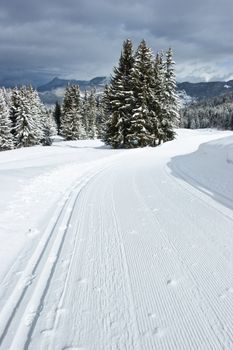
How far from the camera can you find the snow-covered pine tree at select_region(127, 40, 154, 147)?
32.0 metres

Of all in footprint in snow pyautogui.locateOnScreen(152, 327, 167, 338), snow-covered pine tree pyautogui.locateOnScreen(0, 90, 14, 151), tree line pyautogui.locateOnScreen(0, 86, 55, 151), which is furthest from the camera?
tree line pyautogui.locateOnScreen(0, 86, 55, 151)

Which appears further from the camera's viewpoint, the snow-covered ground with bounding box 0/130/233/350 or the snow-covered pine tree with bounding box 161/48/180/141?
the snow-covered pine tree with bounding box 161/48/180/141

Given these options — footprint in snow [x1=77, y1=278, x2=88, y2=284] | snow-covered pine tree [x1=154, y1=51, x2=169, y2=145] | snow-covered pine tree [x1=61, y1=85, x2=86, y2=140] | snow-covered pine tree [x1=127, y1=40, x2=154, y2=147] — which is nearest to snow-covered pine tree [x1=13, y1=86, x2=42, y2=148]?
snow-covered pine tree [x1=61, y1=85, x2=86, y2=140]

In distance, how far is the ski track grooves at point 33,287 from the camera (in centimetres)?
309

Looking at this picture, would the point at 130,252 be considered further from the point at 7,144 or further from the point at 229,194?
the point at 7,144

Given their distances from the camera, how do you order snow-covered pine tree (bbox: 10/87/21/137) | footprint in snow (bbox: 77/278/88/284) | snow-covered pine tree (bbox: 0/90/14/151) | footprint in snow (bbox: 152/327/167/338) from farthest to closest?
snow-covered pine tree (bbox: 10/87/21/137) < snow-covered pine tree (bbox: 0/90/14/151) < footprint in snow (bbox: 77/278/88/284) < footprint in snow (bbox: 152/327/167/338)

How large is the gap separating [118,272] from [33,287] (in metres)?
1.13

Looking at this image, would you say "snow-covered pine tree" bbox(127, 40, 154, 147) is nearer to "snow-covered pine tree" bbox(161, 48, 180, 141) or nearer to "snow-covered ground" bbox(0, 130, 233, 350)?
"snow-covered pine tree" bbox(161, 48, 180, 141)

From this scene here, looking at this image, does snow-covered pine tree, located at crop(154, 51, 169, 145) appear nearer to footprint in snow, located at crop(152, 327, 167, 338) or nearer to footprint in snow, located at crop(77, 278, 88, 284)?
footprint in snow, located at crop(77, 278, 88, 284)

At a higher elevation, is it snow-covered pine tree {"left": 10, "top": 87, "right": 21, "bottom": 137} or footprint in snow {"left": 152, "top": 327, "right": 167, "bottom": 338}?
snow-covered pine tree {"left": 10, "top": 87, "right": 21, "bottom": 137}

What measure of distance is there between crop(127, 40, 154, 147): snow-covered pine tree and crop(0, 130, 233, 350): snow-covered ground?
24.1 meters

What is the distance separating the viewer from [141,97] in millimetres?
31891

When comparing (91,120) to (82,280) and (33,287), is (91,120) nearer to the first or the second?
(82,280)

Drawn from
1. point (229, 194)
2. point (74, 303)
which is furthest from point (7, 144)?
point (74, 303)
